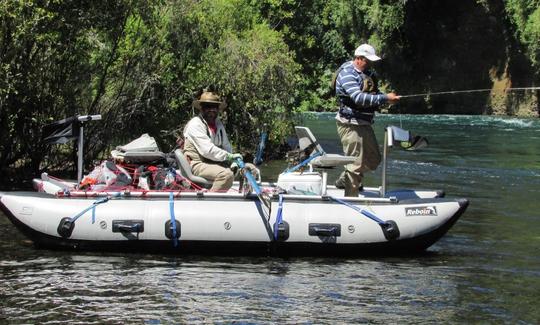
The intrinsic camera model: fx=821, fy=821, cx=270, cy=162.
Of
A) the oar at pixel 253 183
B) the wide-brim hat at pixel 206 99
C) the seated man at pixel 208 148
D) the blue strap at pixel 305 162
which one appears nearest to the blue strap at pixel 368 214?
the blue strap at pixel 305 162

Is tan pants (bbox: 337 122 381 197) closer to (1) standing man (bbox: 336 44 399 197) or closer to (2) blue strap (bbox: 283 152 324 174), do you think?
(1) standing man (bbox: 336 44 399 197)

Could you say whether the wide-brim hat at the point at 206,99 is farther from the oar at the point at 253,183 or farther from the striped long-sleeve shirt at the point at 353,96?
the striped long-sleeve shirt at the point at 353,96

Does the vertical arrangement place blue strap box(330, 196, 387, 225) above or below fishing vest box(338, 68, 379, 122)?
below

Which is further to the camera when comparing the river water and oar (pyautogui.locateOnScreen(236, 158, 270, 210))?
oar (pyautogui.locateOnScreen(236, 158, 270, 210))

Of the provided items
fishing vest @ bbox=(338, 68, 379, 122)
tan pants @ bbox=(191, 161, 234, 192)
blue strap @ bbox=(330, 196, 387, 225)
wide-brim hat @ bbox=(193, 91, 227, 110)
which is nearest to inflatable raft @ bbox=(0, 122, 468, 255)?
blue strap @ bbox=(330, 196, 387, 225)

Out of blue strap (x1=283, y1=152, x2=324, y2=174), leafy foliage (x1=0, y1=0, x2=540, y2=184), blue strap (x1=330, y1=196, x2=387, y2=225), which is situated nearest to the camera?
blue strap (x1=330, y1=196, x2=387, y2=225)

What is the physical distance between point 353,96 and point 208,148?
5.71 feet

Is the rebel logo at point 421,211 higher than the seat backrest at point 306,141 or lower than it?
lower

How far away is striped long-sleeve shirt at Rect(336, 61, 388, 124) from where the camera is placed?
9.23 metres

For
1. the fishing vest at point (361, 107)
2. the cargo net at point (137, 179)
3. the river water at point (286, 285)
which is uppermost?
the fishing vest at point (361, 107)

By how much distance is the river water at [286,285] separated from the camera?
272 inches

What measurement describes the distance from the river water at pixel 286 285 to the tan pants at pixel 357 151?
1064 mm

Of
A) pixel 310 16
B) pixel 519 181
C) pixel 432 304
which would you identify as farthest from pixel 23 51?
pixel 310 16

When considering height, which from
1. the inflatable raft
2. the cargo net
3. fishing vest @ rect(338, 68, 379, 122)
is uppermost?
fishing vest @ rect(338, 68, 379, 122)
